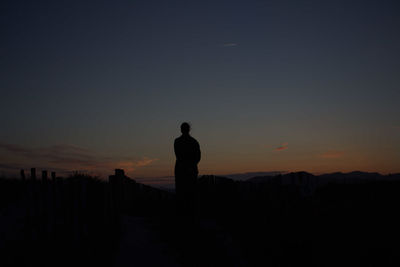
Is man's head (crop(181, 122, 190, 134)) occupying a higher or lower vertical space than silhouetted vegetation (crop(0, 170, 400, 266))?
higher

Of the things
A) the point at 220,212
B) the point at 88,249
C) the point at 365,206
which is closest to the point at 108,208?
the point at 88,249

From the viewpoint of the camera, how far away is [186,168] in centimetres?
838

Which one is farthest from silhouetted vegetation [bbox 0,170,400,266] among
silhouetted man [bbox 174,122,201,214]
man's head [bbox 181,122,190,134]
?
man's head [bbox 181,122,190,134]

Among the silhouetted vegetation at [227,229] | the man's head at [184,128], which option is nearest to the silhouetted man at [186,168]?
the man's head at [184,128]

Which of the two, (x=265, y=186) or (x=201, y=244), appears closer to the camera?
(x=201, y=244)

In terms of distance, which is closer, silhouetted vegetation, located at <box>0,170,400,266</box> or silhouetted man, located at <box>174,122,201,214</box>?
silhouetted vegetation, located at <box>0,170,400,266</box>

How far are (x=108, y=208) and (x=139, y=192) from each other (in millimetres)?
7916

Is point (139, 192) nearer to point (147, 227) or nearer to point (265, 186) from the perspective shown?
point (147, 227)

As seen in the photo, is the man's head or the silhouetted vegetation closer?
the silhouetted vegetation

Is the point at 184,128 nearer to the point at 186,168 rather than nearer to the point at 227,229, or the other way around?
the point at 186,168

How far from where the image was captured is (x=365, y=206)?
34.7ft

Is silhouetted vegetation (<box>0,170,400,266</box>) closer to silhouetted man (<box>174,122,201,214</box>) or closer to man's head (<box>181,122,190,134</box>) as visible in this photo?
silhouetted man (<box>174,122,201,214</box>)

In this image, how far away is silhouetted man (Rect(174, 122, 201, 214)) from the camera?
8305 millimetres

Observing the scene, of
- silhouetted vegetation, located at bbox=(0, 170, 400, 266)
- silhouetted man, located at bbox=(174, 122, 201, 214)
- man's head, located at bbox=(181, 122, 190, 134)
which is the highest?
man's head, located at bbox=(181, 122, 190, 134)
